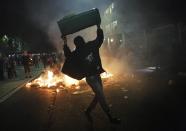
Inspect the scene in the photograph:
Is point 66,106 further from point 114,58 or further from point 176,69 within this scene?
point 114,58

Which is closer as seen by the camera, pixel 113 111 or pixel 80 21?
pixel 80 21

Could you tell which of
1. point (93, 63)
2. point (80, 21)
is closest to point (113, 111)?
point (93, 63)

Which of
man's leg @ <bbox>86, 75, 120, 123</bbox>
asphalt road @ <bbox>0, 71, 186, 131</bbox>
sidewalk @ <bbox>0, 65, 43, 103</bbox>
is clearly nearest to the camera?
asphalt road @ <bbox>0, 71, 186, 131</bbox>

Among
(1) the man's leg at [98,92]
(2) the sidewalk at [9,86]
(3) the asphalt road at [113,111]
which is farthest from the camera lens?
(2) the sidewalk at [9,86]

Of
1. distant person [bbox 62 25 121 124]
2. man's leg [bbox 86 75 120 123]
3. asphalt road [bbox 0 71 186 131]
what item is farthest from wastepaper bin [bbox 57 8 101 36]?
asphalt road [bbox 0 71 186 131]

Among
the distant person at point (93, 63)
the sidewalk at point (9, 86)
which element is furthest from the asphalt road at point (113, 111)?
the sidewalk at point (9, 86)

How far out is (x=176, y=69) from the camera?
531 inches

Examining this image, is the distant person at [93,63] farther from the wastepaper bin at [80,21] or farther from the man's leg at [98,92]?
the wastepaper bin at [80,21]

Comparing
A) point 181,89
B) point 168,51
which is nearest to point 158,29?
point 168,51

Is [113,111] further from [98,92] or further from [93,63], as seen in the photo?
[93,63]

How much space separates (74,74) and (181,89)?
5299 millimetres

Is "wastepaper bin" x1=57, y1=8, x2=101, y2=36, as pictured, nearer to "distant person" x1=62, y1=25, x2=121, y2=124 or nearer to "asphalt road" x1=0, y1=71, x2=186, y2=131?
"distant person" x1=62, y1=25, x2=121, y2=124

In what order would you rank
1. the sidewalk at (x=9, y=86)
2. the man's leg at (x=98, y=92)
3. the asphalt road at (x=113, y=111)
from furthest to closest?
the sidewalk at (x=9, y=86), the man's leg at (x=98, y=92), the asphalt road at (x=113, y=111)

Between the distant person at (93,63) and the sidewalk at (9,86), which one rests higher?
the distant person at (93,63)
